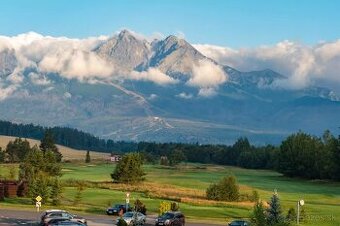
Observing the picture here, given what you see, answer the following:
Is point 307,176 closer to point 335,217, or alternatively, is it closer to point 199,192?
point 199,192

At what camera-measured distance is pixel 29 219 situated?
6694cm

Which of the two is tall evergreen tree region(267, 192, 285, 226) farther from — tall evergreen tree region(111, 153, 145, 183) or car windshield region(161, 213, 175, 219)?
tall evergreen tree region(111, 153, 145, 183)

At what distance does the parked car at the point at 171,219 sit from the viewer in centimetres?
6362

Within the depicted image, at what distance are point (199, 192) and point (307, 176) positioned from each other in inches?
3314

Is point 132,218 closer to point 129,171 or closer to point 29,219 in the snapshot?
point 29,219

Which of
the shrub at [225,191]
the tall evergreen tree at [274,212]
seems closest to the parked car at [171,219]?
the tall evergreen tree at [274,212]

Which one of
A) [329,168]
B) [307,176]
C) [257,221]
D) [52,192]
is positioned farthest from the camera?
[307,176]

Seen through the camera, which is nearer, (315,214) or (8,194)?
(315,214)

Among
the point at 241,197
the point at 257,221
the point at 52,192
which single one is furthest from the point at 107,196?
the point at 257,221

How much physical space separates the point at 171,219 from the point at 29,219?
584 inches

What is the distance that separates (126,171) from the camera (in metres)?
→ 128

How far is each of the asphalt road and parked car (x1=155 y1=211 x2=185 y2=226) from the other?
3479 millimetres

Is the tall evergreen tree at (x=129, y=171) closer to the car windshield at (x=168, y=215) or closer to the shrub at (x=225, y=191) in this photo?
the shrub at (x=225, y=191)

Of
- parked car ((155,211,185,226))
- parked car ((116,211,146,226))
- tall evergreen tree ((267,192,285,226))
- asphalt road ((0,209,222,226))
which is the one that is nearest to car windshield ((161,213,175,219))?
parked car ((155,211,185,226))
